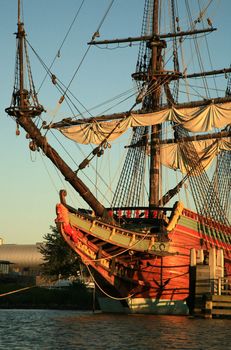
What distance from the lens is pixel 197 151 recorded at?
208 ft

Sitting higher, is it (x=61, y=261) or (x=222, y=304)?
(x=61, y=261)

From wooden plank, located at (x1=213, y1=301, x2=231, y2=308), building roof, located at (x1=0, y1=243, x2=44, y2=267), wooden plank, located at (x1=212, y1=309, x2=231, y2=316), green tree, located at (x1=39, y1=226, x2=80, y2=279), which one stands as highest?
building roof, located at (x1=0, y1=243, x2=44, y2=267)

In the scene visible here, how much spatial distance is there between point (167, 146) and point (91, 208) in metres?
18.4

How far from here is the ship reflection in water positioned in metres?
29.8

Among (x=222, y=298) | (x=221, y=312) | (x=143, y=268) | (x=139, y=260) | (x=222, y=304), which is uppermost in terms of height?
(x=139, y=260)

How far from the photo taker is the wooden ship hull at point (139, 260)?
44625mm

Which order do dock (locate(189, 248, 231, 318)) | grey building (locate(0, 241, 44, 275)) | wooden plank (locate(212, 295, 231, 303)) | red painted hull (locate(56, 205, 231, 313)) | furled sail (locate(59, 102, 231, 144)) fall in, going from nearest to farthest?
wooden plank (locate(212, 295, 231, 303)) < dock (locate(189, 248, 231, 318)) < red painted hull (locate(56, 205, 231, 313)) < furled sail (locate(59, 102, 231, 144)) < grey building (locate(0, 241, 44, 275))

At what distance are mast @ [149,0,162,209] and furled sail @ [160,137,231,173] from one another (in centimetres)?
310

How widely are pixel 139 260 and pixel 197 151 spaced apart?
19200 mm

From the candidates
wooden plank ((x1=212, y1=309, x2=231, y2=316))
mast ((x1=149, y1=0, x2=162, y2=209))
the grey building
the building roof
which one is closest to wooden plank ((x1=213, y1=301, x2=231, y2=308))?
wooden plank ((x1=212, y1=309, x2=231, y2=316))

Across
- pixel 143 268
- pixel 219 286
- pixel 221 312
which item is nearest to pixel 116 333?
pixel 221 312

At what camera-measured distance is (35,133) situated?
44219mm

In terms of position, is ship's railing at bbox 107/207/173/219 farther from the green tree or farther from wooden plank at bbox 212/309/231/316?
the green tree

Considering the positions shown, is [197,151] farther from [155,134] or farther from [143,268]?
[143,268]
